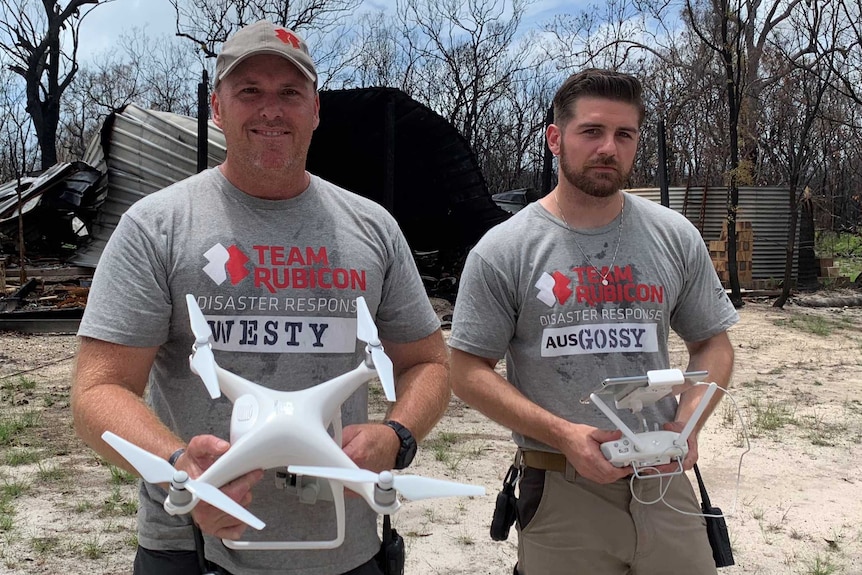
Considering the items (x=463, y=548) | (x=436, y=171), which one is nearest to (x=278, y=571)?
(x=463, y=548)

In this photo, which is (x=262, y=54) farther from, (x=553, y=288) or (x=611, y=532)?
(x=611, y=532)

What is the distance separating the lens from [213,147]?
48.0ft

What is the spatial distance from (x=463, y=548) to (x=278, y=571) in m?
2.51

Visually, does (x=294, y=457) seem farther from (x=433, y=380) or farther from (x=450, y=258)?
(x=450, y=258)

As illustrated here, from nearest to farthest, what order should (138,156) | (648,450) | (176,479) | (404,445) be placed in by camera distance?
(176,479) → (404,445) → (648,450) → (138,156)

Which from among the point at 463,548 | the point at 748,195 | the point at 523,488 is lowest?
the point at 463,548

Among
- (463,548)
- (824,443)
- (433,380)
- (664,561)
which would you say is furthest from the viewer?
(824,443)

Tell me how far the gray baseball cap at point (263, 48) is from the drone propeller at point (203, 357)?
0.65m

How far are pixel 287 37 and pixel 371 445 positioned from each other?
1.05 meters

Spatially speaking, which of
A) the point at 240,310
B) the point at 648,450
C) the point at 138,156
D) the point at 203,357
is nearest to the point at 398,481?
the point at 203,357

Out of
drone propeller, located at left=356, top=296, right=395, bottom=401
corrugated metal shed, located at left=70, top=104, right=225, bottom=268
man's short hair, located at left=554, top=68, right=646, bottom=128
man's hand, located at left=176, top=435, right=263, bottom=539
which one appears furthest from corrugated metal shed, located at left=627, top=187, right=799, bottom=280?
man's hand, located at left=176, top=435, right=263, bottom=539

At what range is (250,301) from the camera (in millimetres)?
1855

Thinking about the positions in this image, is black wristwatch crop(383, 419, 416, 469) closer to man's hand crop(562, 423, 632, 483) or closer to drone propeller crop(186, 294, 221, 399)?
drone propeller crop(186, 294, 221, 399)

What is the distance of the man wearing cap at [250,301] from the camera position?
1.78 meters
